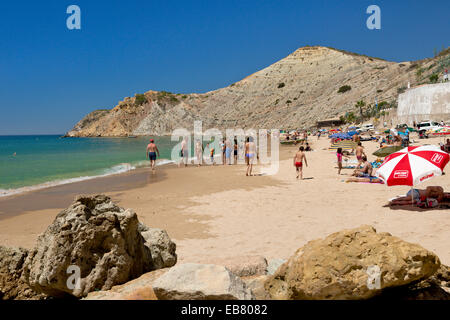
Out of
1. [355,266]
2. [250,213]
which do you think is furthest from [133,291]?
[250,213]

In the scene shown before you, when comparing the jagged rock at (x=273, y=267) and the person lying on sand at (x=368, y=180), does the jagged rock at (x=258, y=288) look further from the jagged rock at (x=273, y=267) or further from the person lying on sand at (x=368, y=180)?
the person lying on sand at (x=368, y=180)

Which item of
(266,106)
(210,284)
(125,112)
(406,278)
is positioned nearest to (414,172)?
(406,278)

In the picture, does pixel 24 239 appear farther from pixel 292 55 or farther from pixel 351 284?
pixel 292 55

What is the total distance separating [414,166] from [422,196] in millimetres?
1330

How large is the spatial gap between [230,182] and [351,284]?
11345 millimetres

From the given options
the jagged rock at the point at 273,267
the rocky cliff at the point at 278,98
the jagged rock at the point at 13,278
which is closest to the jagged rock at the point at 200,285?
the jagged rock at the point at 273,267

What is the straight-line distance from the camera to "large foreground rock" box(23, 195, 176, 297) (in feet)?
10.4

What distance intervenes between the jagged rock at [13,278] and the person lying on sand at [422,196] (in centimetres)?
774

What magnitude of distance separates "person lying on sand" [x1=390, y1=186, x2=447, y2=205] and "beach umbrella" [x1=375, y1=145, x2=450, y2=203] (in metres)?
1.11

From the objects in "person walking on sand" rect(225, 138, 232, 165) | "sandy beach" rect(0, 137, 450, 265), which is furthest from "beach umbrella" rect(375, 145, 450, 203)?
"person walking on sand" rect(225, 138, 232, 165)

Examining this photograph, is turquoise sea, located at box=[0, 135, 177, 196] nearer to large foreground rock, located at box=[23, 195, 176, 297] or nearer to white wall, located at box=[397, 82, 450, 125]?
large foreground rock, located at box=[23, 195, 176, 297]

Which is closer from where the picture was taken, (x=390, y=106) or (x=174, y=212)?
(x=174, y=212)

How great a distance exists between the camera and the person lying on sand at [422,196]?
311 inches

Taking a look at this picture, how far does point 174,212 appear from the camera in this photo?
908cm
